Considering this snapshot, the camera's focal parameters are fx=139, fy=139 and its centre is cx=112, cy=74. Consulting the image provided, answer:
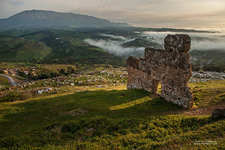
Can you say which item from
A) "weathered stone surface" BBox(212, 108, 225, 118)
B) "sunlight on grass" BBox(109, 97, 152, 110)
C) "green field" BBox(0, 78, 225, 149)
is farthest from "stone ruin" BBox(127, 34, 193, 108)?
"weathered stone surface" BBox(212, 108, 225, 118)

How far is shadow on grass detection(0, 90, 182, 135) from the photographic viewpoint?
13078 millimetres

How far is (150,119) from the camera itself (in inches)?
459

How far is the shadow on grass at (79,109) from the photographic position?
1308 cm

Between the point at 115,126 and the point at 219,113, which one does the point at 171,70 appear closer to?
the point at 219,113

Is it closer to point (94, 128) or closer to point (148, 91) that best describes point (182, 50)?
point (148, 91)

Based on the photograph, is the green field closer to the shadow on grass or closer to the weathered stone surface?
the shadow on grass

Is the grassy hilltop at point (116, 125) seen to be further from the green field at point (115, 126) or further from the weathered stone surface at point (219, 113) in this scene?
the weathered stone surface at point (219, 113)

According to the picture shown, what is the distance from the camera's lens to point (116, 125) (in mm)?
11117

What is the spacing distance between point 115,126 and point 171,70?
30.5 ft

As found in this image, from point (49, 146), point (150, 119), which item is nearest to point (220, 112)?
point (150, 119)

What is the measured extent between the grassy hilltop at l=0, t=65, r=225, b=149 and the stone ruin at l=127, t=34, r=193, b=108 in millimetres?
1288

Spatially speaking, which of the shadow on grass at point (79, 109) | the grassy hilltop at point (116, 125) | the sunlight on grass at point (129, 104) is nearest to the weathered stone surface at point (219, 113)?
the grassy hilltop at point (116, 125)

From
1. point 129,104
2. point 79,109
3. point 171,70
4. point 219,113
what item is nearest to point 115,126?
point 129,104

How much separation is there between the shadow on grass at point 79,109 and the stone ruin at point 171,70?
1.28m
